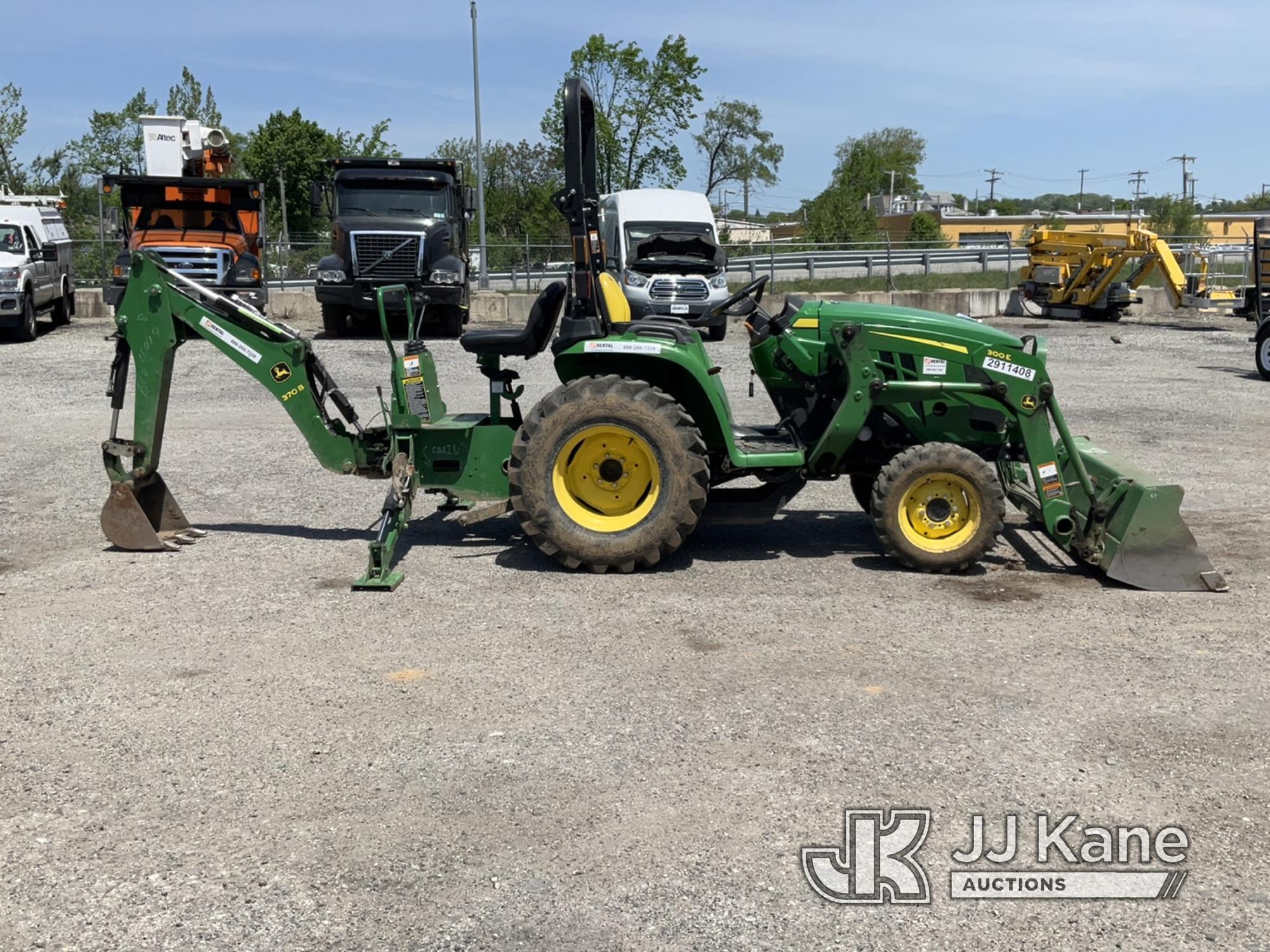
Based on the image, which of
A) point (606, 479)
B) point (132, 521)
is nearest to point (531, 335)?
point (606, 479)

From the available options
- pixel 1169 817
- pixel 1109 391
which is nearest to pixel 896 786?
pixel 1169 817

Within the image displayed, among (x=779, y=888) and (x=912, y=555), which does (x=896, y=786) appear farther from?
(x=912, y=555)

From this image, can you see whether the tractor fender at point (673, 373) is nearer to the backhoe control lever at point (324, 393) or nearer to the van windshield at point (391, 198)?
the backhoe control lever at point (324, 393)

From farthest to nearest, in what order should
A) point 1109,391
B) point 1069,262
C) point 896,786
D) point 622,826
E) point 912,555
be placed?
1. point 1069,262
2. point 1109,391
3. point 912,555
4. point 896,786
5. point 622,826

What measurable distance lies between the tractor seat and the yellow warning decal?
185 centimetres

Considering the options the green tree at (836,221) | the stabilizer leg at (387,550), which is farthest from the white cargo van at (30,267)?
the green tree at (836,221)

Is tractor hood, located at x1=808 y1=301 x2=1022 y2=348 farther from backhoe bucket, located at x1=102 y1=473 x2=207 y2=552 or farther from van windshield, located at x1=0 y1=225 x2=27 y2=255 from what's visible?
van windshield, located at x1=0 y1=225 x2=27 y2=255

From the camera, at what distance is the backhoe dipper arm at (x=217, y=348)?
7.65 m

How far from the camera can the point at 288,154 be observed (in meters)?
51.9

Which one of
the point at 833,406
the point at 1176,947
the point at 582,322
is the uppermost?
the point at 582,322

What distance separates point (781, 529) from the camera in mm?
8469

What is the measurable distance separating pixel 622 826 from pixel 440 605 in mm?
2669

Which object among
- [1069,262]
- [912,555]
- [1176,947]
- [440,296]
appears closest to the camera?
[1176,947]

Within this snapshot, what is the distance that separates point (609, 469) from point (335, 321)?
1591 centimetres
